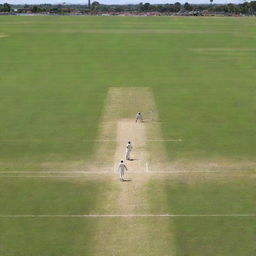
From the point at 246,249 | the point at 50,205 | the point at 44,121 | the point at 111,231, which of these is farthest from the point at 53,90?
the point at 246,249

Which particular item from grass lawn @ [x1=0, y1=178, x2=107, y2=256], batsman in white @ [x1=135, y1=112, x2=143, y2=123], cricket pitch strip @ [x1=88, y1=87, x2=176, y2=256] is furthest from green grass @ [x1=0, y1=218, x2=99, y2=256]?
batsman in white @ [x1=135, y1=112, x2=143, y2=123]

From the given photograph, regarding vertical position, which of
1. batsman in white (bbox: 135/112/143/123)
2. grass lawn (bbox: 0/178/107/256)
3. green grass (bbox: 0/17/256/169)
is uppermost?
grass lawn (bbox: 0/178/107/256)

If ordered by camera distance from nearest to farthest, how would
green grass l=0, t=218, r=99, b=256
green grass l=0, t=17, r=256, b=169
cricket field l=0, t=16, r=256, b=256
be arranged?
green grass l=0, t=218, r=99, b=256 < cricket field l=0, t=16, r=256, b=256 < green grass l=0, t=17, r=256, b=169

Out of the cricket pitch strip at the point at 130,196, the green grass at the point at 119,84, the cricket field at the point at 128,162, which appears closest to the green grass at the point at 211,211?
the cricket field at the point at 128,162

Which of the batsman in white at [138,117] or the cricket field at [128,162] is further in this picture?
the batsman in white at [138,117]

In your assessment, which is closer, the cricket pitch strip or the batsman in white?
the cricket pitch strip

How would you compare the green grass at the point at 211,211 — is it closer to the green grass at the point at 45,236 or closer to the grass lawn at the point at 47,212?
the grass lawn at the point at 47,212

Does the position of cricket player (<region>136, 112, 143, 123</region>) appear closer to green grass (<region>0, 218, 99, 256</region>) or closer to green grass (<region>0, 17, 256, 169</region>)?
green grass (<region>0, 17, 256, 169</region>)
